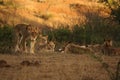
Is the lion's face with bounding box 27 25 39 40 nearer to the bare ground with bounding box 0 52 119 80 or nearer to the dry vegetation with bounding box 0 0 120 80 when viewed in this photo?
the dry vegetation with bounding box 0 0 120 80

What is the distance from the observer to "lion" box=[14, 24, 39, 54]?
715 inches

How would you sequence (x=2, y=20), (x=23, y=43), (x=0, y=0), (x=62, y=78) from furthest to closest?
1. (x=0, y=0)
2. (x=2, y=20)
3. (x=23, y=43)
4. (x=62, y=78)

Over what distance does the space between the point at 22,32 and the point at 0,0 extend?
19.4 m

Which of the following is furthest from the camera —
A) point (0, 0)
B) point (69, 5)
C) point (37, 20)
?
point (69, 5)

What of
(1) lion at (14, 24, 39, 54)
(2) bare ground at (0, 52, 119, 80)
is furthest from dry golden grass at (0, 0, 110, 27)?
(2) bare ground at (0, 52, 119, 80)

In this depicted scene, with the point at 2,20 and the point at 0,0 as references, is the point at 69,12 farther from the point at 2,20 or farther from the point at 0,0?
the point at 2,20

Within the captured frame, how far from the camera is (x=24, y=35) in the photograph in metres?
18.3

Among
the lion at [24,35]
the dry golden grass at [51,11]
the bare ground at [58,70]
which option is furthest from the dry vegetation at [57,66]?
the dry golden grass at [51,11]

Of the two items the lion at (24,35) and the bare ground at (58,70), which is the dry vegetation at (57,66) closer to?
the bare ground at (58,70)

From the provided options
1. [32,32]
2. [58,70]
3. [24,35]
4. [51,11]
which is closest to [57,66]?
[58,70]

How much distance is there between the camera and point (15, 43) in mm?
18312

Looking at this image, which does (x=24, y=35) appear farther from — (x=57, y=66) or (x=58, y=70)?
(x=58, y=70)

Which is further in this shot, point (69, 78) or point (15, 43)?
point (15, 43)

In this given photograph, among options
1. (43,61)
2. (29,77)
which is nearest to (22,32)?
(43,61)
